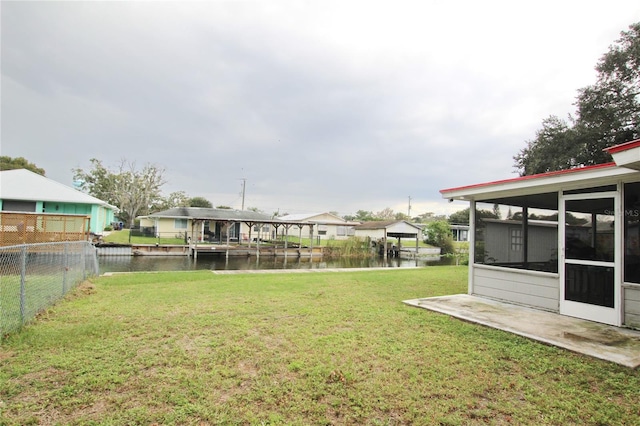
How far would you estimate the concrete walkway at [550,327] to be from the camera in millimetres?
3568

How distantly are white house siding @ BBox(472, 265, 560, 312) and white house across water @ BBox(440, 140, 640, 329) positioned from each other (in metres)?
0.02

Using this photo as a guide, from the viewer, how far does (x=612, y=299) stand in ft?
15.4

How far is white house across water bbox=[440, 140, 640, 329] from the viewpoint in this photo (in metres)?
4.60

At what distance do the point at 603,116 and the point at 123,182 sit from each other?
50878 mm

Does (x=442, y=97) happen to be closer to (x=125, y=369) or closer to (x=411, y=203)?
(x=125, y=369)

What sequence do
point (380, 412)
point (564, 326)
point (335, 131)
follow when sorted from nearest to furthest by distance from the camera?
point (380, 412), point (564, 326), point (335, 131)

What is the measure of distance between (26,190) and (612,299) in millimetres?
28487

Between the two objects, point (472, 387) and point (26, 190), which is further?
point (26, 190)

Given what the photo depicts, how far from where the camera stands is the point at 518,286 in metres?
5.98

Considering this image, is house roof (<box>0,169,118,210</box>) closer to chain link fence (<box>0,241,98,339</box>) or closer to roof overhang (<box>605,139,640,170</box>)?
chain link fence (<box>0,241,98,339</box>)

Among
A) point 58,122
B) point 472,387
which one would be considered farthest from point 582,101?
point 58,122

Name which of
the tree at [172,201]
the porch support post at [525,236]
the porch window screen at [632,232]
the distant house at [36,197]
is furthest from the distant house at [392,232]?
the tree at [172,201]

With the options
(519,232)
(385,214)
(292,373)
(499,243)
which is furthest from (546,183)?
(385,214)

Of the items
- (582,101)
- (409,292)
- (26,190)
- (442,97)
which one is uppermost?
(582,101)
